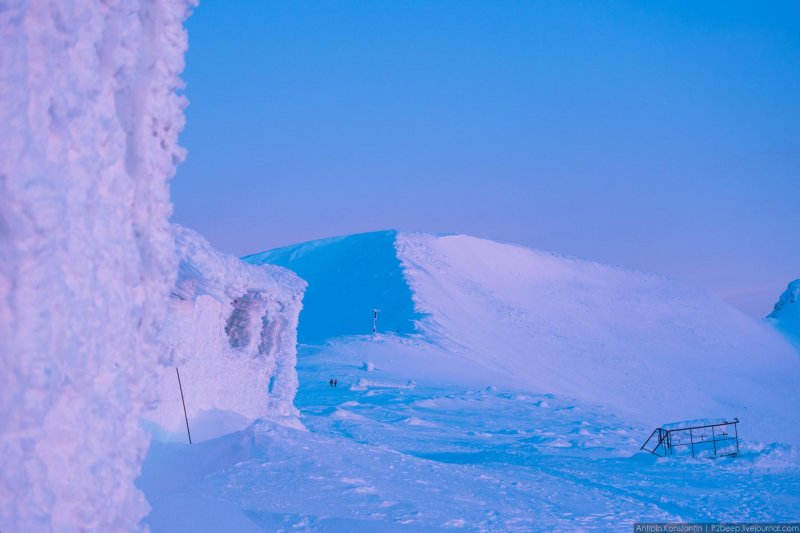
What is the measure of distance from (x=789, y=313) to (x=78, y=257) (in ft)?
204

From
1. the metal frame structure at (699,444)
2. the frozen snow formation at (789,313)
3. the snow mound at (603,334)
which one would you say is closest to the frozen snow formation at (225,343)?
the metal frame structure at (699,444)

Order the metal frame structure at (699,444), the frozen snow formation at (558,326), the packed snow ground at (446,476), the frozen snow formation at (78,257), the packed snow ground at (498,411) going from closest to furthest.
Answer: the frozen snow formation at (78,257)
the packed snow ground at (446,476)
the packed snow ground at (498,411)
the metal frame structure at (699,444)
the frozen snow formation at (558,326)

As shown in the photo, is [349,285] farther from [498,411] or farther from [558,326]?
[498,411]

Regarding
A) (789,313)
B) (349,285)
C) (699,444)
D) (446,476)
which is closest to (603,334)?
(349,285)

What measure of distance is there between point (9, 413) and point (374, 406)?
16.5m

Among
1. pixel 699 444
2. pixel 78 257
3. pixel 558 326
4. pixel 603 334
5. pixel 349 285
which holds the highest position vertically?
pixel 349 285

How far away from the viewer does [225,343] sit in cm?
1191

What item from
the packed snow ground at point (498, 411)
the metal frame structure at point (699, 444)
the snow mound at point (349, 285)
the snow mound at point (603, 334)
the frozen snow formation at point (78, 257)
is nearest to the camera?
the frozen snow formation at point (78, 257)

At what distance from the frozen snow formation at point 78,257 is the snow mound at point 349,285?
26341 millimetres

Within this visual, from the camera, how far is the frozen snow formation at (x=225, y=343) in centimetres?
1002

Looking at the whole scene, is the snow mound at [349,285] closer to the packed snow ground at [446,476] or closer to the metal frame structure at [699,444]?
the packed snow ground at [446,476]

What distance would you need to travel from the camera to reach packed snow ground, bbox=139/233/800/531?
7773mm

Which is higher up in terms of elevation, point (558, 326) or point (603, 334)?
point (558, 326)

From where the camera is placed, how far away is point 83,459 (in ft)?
8.95
